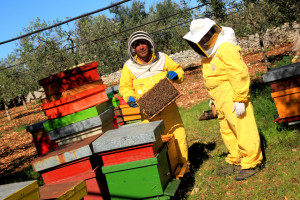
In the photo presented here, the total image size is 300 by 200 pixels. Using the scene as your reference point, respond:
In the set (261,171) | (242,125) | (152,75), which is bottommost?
(261,171)

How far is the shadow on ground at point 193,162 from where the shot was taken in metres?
3.62

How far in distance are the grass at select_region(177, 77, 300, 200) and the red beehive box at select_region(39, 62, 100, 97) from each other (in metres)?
2.13

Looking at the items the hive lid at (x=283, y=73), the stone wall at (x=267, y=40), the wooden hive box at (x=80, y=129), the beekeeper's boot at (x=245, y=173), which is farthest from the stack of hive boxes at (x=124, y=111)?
the stone wall at (x=267, y=40)

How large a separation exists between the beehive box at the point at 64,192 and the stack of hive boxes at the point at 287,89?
10.5ft

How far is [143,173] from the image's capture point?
280 cm

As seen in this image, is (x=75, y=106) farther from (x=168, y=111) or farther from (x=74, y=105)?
(x=168, y=111)

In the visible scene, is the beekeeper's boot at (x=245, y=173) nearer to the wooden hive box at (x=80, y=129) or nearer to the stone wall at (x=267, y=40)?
the wooden hive box at (x=80, y=129)

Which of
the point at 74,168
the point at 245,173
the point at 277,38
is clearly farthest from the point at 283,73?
the point at 277,38

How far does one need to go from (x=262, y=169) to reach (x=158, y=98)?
1.75 metres

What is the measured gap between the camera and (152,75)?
3.86 m

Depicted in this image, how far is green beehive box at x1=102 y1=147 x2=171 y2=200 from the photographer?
2770mm

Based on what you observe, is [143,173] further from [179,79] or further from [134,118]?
[134,118]

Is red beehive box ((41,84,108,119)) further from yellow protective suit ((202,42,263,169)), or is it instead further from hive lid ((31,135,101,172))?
yellow protective suit ((202,42,263,169))

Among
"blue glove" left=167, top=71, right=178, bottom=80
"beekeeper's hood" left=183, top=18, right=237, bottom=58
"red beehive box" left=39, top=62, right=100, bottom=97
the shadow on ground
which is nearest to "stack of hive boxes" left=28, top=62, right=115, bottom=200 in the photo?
"red beehive box" left=39, top=62, right=100, bottom=97
